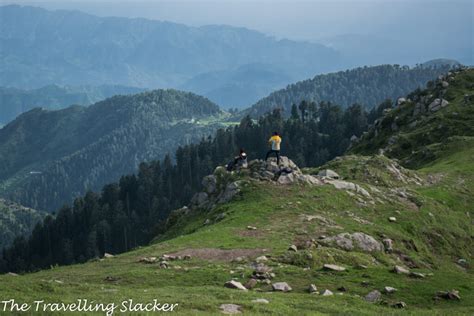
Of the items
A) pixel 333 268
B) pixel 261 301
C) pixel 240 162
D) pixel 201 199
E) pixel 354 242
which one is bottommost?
pixel 354 242

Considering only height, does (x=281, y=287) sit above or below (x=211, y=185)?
below

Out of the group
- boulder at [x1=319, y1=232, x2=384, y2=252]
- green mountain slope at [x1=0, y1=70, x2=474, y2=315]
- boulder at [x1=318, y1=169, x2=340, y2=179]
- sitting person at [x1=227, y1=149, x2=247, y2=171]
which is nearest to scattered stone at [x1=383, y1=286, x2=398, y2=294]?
green mountain slope at [x1=0, y1=70, x2=474, y2=315]

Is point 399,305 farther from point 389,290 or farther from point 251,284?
point 251,284

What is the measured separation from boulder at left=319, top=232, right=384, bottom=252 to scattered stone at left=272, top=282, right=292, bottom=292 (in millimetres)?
10034

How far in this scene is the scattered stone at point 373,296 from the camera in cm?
2669

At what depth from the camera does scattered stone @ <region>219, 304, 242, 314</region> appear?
71.4 ft

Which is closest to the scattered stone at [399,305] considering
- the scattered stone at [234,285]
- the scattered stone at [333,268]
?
the scattered stone at [333,268]

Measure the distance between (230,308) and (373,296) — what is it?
8669 millimetres

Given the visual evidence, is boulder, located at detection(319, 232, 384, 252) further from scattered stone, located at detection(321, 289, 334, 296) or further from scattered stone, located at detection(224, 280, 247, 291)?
scattered stone, located at detection(224, 280, 247, 291)

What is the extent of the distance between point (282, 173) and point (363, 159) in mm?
16740

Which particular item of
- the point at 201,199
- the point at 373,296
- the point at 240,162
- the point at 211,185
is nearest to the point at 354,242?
the point at 373,296

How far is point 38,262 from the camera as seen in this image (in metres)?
192

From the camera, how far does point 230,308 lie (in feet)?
73.4

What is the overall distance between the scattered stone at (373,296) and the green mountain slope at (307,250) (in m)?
0.06
